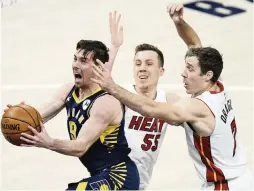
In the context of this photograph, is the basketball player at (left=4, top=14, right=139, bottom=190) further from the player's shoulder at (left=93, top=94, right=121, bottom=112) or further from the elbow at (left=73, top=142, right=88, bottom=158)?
the elbow at (left=73, top=142, right=88, bottom=158)

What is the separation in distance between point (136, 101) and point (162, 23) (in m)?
8.65

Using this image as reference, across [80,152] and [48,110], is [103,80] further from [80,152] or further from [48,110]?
[48,110]

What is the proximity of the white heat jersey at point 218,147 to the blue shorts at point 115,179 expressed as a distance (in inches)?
25.9

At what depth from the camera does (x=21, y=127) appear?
30.7 ft

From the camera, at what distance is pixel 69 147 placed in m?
9.34

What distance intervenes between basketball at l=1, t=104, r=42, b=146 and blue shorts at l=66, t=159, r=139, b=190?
81 centimetres

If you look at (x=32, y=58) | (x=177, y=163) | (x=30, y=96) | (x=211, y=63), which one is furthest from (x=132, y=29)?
(x=211, y=63)

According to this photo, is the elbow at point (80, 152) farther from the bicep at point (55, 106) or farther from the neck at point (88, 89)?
the bicep at point (55, 106)

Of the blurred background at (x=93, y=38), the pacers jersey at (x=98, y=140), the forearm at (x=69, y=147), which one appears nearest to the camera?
the forearm at (x=69, y=147)

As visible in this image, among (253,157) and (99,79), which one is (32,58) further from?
(99,79)

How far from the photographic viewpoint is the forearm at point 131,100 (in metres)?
8.98

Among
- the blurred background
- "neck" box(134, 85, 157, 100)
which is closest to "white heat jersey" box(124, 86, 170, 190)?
"neck" box(134, 85, 157, 100)

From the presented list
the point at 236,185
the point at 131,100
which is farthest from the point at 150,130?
the point at 131,100

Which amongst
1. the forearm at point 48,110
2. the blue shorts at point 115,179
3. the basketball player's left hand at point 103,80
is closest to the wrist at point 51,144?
the basketball player's left hand at point 103,80
